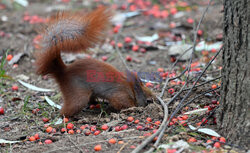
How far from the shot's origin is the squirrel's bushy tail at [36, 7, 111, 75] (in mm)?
3346

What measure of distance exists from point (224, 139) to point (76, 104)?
64.3 inches

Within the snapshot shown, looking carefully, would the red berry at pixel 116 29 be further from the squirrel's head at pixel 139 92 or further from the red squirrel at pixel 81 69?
the squirrel's head at pixel 139 92

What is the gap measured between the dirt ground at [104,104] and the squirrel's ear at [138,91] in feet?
0.47

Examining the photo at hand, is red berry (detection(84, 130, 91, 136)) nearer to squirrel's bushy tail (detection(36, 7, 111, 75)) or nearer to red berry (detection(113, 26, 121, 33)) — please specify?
squirrel's bushy tail (detection(36, 7, 111, 75))

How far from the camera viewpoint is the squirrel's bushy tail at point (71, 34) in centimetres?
335

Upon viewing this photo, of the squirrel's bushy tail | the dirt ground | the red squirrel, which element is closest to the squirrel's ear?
the red squirrel

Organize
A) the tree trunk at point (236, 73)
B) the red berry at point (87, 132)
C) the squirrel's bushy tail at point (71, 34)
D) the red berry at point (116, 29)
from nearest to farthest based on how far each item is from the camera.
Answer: the tree trunk at point (236, 73)
the red berry at point (87, 132)
the squirrel's bushy tail at point (71, 34)
the red berry at point (116, 29)

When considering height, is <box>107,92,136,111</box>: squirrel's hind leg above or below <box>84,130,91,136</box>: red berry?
above

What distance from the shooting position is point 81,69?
3658 mm

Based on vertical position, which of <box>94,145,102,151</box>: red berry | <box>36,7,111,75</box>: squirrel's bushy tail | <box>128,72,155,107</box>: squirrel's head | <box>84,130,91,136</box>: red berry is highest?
<box>36,7,111,75</box>: squirrel's bushy tail

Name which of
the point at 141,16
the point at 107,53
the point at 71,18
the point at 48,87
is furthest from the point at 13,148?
the point at 141,16

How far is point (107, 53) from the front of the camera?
5859 millimetres

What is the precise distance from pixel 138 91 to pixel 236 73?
1.38 meters

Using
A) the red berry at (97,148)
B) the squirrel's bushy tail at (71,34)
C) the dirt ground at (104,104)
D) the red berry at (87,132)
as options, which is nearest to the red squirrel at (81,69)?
the squirrel's bushy tail at (71,34)
